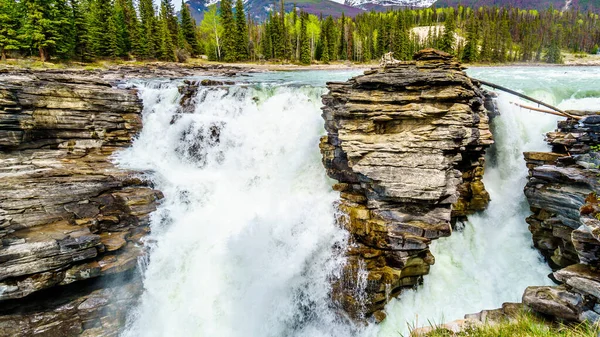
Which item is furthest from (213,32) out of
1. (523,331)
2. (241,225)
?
(523,331)

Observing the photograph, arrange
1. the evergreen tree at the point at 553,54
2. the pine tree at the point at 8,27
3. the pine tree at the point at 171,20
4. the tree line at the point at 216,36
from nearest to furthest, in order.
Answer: the pine tree at the point at 8,27 → the tree line at the point at 216,36 → the pine tree at the point at 171,20 → the evergreen tree at the point at 553,54

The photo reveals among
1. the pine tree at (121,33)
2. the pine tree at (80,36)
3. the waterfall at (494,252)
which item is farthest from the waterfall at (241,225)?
the pine tree at (121,33)

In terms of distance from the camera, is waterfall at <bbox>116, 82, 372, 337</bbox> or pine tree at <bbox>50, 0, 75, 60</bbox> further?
pine tree at <bbox>50, 0, 75, 60</bbox>

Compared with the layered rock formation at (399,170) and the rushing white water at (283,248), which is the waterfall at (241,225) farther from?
the layered rock formation at (399,170)

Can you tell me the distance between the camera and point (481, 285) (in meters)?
12.1

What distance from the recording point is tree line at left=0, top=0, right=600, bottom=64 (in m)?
41.3

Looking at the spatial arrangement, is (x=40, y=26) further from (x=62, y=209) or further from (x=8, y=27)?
(x=62, y=209)

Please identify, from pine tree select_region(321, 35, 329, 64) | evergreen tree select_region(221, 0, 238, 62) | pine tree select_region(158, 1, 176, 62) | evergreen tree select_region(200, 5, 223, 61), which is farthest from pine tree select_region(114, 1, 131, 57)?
pine tree select_region(321, 35, 329, 64)

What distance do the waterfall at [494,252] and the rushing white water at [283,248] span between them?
1.7 inches

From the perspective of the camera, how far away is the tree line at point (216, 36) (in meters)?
41.3

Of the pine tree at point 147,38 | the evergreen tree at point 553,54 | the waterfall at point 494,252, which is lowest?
the waterfall at point 494,252

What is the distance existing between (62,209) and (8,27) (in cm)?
4258

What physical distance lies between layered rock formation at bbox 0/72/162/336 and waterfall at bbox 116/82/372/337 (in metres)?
1.18

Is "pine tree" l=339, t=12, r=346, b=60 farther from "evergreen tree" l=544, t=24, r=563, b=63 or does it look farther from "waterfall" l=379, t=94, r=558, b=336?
"waterfall" l=379, t=94, r=558, b=336
